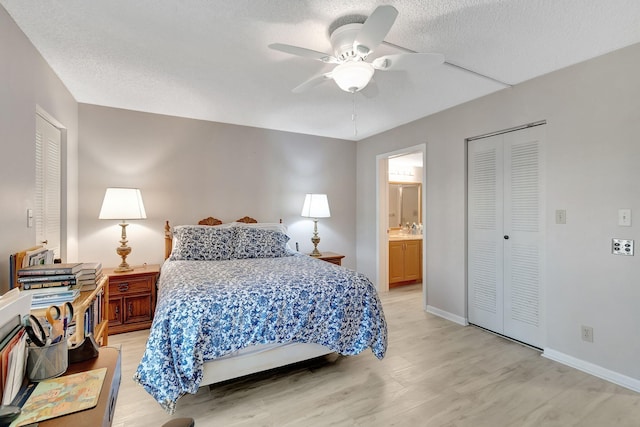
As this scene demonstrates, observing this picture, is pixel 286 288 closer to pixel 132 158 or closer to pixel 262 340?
pixel 262 340

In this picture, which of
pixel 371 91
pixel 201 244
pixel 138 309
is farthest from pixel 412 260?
pixel 138 309

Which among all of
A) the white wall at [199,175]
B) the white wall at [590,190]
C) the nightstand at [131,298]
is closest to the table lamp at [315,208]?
the white wall at [199,175]

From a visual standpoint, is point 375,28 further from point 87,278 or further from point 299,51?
point 87,278

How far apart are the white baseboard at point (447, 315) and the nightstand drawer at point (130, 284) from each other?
3219 mm

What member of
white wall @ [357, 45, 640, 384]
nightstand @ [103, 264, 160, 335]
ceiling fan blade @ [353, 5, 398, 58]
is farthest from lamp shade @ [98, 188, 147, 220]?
white wall @ [357, 45, 640, 384]

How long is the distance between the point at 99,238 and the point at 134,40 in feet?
7.66

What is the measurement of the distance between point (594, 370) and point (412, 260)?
2.89m

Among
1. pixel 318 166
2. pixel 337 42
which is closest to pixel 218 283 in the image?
pixel 337 42

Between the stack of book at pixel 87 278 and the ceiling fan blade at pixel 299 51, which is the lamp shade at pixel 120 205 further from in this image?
the ceiling fan blade at pixel 299 51

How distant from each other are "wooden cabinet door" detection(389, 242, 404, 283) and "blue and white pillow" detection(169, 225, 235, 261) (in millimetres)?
2582

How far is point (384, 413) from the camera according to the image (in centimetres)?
192

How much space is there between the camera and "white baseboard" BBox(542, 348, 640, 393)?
2.17 meters

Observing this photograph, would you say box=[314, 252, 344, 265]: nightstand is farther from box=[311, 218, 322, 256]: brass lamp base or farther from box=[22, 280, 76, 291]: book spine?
box=[22, 280, 76, 291]: book spine

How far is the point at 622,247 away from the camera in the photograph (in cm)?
222
